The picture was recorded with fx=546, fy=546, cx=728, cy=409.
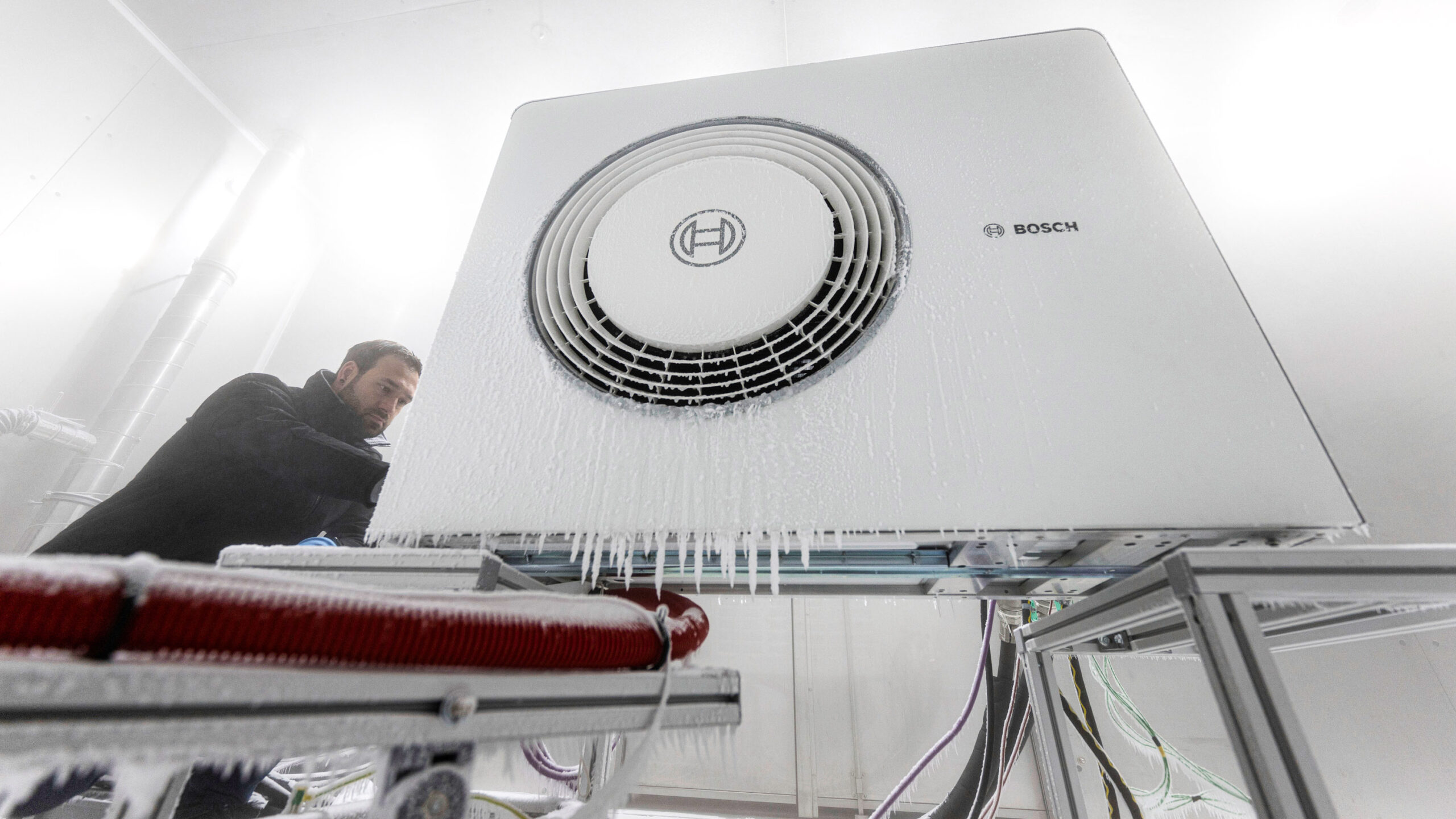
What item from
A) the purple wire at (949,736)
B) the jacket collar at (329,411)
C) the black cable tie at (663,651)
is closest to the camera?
the black cable tie at (663,651)

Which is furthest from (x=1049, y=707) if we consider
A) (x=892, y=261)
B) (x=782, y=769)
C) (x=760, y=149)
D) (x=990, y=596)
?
(x=782, y=769)

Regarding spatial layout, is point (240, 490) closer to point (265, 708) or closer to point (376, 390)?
point (376, 390)

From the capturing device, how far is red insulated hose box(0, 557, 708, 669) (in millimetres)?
144

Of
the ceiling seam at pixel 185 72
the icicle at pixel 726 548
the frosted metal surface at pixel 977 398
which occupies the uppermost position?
the ceiling seam at pixel 185 72

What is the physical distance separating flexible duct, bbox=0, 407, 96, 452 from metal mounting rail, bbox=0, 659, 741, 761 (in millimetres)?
1942

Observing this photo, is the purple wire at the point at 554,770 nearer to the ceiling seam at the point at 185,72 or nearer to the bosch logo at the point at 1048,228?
the bosch logo at the point at 1048,228

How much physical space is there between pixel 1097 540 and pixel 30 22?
237 cm

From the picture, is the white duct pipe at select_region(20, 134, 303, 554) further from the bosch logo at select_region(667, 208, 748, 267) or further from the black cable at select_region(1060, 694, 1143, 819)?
the black cable at select_region(1060, 694, 1143, 819)

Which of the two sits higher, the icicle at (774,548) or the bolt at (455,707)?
the icicle at (774,548)

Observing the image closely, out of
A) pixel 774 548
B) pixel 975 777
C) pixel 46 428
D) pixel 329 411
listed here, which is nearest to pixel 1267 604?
pixel 774 548

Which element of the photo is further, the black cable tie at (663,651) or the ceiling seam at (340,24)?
the ceiling seam at (340,24)

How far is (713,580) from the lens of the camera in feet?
2.09

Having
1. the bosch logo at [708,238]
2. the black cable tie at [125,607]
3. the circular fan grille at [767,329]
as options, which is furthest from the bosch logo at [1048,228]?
the black cable tie at [125,607]

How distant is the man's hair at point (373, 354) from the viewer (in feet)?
4.86
